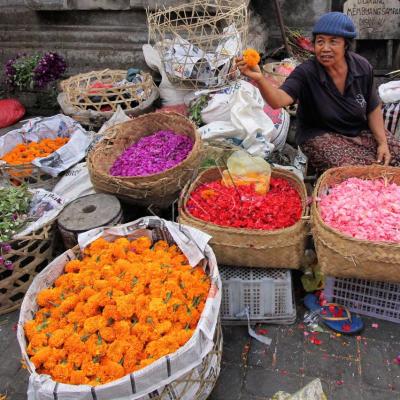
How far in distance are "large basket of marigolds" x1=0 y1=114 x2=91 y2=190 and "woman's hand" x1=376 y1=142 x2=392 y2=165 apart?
2.54 meters

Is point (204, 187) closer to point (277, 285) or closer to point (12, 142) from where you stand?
point (277, 285)

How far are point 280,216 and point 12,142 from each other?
9.54 ft

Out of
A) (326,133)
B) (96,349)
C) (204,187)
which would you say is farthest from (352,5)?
(96,349)

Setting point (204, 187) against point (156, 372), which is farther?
point (204, 187)

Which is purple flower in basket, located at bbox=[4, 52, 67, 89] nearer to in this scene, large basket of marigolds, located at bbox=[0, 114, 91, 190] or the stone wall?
the stone wall

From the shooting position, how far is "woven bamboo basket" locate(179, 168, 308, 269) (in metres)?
2.74

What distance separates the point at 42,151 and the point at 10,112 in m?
2.17

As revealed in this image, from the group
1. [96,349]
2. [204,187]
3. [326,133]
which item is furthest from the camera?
[326,133]

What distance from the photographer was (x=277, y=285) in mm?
2861

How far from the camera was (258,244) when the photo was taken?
2756 mm

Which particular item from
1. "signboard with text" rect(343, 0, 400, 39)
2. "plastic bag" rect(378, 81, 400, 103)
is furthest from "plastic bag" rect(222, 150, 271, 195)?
"signboard with text" rect(343, 0, 400, 39)

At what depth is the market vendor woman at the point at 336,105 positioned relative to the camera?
10.9 feet

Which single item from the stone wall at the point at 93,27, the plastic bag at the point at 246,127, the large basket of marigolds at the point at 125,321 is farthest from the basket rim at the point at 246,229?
the stone wall at the point at 93,27

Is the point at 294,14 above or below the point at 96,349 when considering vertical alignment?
above
